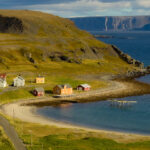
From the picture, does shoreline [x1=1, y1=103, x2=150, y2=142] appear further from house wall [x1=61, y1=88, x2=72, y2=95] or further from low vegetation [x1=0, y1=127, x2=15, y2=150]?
low vegetation [x1=0, y1=127, x2=15, y2=150]

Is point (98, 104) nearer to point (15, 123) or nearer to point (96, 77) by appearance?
point (15, 123)

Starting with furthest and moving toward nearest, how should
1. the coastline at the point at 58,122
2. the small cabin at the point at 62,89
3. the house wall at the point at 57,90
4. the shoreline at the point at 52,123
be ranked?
the house wall at the point at 57,90 → the small cabin at the point at 62,89 → the coastline at the point at 58,122 → the shoreline at the point at 52,123

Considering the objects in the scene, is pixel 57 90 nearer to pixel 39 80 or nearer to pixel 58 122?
pixel 39 80

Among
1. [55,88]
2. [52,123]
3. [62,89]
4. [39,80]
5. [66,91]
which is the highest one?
[39,80]

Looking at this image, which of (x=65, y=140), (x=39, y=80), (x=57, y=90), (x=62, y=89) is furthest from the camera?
(x=39, y=80)

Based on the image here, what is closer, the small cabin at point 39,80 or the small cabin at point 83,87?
the small cabin at point 83,87

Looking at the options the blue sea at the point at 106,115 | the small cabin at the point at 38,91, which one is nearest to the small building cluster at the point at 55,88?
the small cabin at the point at 38,91

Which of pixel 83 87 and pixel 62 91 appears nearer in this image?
pixel 62 91

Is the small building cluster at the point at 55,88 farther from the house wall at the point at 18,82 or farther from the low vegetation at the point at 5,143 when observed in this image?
the low vegetation at the point at 5,143

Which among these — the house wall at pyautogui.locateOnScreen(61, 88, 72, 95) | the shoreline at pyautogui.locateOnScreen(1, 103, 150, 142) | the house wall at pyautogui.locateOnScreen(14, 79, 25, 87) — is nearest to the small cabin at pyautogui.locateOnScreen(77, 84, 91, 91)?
the house wall at pyautogui.locateOnScreen(61, 88, 72, 95)

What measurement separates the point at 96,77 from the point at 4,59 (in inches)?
1835

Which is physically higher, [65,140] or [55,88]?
[55,88]

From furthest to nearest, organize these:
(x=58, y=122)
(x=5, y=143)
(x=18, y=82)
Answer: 1. (x=18, y=82)
2. (x=58, y=122)
3. (x=5, y=143)

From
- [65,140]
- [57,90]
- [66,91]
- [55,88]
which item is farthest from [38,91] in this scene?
[65,140]
